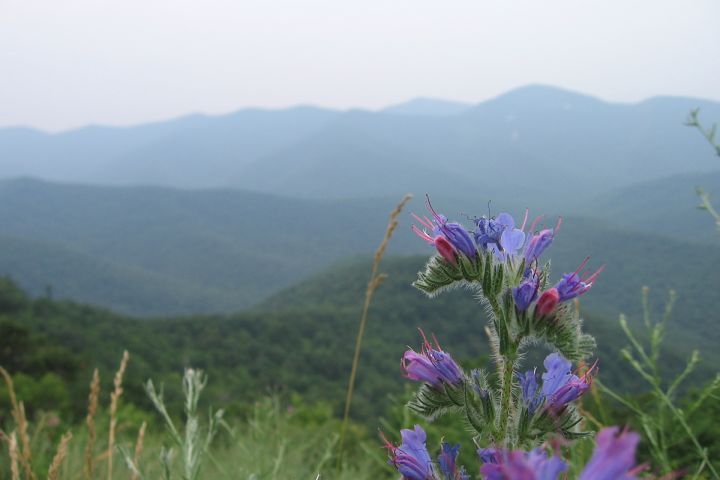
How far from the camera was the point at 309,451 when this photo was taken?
5.56 m

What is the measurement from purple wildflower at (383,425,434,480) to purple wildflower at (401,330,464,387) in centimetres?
17

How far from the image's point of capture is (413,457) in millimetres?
1329

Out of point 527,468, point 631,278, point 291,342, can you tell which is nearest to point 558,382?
point 527,468

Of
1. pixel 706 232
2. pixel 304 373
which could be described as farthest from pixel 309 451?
pixel 706 232

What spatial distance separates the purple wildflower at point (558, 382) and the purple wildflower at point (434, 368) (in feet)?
0.68

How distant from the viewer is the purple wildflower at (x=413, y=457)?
4.33ft

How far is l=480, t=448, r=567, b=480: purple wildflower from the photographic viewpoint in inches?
24.0

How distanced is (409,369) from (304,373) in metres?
54.2

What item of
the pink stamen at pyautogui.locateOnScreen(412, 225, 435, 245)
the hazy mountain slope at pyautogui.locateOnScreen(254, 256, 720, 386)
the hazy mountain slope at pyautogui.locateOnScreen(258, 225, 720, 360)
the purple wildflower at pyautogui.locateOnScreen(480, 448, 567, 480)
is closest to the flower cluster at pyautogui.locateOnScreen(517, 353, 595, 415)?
the pink stamen at pyautogui.locateOnScreen(412, 225, 435, 245)

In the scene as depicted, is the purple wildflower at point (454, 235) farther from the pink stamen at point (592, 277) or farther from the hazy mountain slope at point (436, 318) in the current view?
the hazy mountain slope at point (436, 318)

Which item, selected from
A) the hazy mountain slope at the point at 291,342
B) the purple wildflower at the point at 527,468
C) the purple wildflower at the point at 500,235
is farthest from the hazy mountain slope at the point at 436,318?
the purple wildflower at the point at 527,468

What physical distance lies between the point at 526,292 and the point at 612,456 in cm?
66

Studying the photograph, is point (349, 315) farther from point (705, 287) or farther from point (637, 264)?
point (637, 264)

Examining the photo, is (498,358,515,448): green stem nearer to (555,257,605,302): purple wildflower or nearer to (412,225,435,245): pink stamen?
(555,257,605,302): purple wildflower
